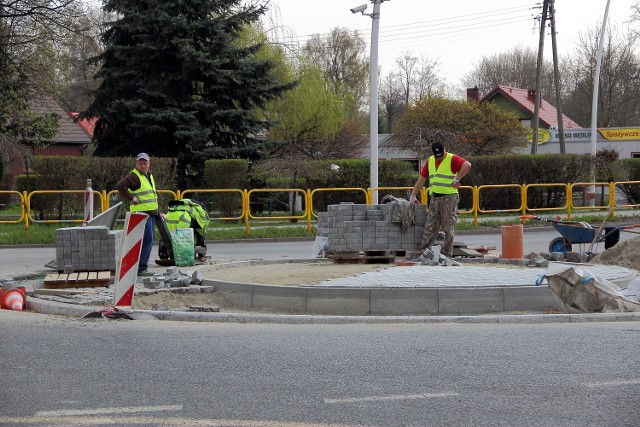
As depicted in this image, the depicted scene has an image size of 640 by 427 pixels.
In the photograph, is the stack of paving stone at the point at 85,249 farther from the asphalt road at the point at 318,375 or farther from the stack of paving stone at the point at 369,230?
the asphalt road at the point at 318,375

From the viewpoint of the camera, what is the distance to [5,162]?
3872cm

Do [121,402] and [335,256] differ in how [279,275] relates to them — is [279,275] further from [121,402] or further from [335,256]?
[121,402]

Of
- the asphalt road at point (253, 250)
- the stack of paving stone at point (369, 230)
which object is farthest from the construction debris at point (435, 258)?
the asphalt road at point (253, 250)

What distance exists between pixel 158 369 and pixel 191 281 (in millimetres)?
4666

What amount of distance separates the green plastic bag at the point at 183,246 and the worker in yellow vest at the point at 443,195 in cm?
375

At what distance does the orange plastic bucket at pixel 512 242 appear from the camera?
46.8ft

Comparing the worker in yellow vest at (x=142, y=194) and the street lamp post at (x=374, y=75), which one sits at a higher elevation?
the street lamp post at (x=374, y=75)

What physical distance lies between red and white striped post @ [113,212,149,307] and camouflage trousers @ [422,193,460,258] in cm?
505

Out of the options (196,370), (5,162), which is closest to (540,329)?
(196,370)

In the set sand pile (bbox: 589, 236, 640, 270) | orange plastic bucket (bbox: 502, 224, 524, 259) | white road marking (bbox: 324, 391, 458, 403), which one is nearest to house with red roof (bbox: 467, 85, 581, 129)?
sand pile (bbox: 589, 236, 640, 270)

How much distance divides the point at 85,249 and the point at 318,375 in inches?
280

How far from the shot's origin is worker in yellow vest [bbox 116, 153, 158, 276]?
43.9ft

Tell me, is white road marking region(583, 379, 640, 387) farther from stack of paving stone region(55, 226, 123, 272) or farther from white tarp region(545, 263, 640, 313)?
stack of paving stone region(55, 226, 123, 272)

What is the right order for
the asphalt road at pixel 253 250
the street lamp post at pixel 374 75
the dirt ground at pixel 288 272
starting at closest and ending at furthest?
the dirt ground at pixel 288 272, the asphalt road at pixel 253 250, the street lamp post at pixel 374 75
